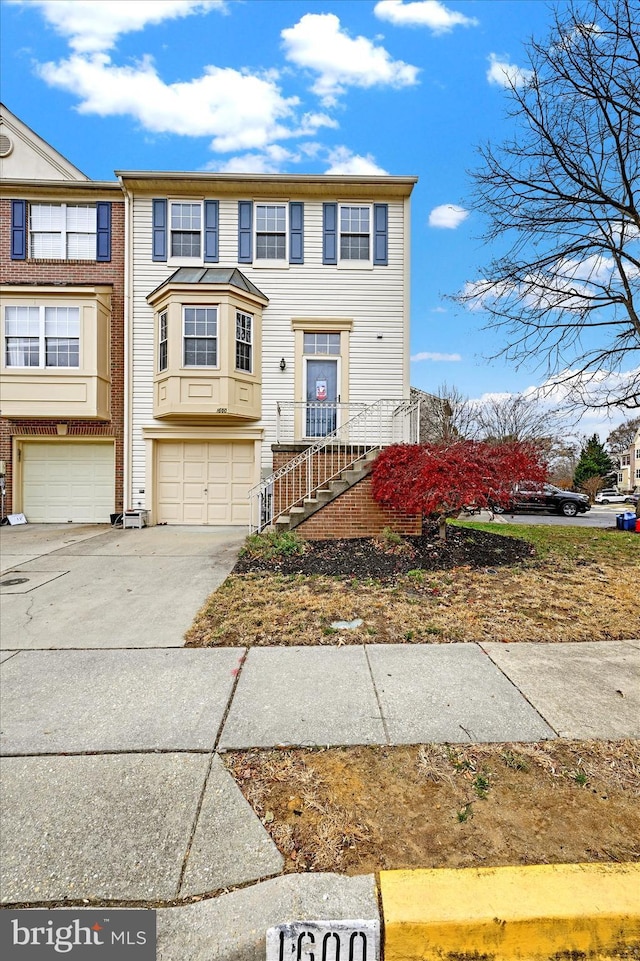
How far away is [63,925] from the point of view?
169 cm

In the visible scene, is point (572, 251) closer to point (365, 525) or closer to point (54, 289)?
point (365, 525)

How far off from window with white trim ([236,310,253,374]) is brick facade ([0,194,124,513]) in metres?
3.16

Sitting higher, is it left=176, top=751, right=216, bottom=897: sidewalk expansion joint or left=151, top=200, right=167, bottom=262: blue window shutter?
left=151, top=200, right=167, bottom=262: blue window shutter

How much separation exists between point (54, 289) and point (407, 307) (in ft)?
28.7

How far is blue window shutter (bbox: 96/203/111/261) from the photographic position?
36.5ft

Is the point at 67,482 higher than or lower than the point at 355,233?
lower

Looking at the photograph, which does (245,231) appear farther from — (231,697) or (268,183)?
(231,697)

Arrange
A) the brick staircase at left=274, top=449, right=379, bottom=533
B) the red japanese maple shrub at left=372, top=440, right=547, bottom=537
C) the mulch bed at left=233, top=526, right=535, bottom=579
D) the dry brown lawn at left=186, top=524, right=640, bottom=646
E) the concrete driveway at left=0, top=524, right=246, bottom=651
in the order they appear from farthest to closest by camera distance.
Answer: the brick staircase at left=274, top=449, right=379, bottom=533 → the red japanese maple shrub at left=372, top=440, right=547, bottom=537 → the mulch bed at left=233, top=526, right=535, bottom=579 → the concrete driveway at left=0, top=524, right=246, bottom=651 → the dry brown lawn at left=186, top=524, right=640, bottom=646

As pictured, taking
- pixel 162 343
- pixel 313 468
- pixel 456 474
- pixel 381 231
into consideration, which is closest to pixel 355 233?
pixel 381 231

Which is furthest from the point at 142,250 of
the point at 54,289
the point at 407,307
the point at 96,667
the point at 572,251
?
the point at 96,667

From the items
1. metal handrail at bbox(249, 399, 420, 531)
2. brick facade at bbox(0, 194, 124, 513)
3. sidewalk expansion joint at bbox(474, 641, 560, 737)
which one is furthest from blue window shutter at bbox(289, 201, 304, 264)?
sidewalk expansion joint at bbox(474, 641, 560, 737)

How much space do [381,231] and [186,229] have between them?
4.97m

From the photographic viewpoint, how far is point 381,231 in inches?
438

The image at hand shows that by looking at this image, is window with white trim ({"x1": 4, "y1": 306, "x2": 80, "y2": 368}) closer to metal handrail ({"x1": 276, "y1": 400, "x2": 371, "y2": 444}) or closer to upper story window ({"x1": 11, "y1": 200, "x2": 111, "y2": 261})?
upper story window ({"x1": 11, "y1": 200, "x2": 111, "y2": 261})
